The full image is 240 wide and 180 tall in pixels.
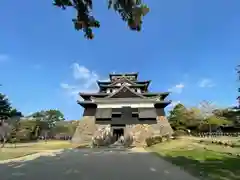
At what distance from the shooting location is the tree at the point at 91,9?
392cm

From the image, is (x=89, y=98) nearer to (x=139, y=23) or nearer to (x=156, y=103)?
(x=156, y=103)

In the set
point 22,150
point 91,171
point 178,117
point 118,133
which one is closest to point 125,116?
point 118,133

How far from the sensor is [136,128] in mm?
27547

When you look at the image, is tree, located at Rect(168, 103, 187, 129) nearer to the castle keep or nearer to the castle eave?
the castle keep

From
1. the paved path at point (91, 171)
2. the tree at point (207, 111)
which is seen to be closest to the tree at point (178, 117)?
the tree at point (207, 111)

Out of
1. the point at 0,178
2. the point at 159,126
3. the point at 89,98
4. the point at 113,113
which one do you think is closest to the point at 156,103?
the point at 159,126

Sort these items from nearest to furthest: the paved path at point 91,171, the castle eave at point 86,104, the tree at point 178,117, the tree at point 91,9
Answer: the tree at point 91,9 < the paved path at point 91,171 < the castle eave at point 86,104 < the tree at point 178,117

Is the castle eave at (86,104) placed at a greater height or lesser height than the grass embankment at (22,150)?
greater

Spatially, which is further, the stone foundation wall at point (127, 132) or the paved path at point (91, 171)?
the stone foundation wall at point (127, 132)

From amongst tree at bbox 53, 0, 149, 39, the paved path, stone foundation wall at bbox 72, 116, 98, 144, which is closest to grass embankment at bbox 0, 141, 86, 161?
stone foundation wall at bbox 72, 116, 98, 144

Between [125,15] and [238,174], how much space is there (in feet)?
19.5

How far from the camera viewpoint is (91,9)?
4441 millimetres

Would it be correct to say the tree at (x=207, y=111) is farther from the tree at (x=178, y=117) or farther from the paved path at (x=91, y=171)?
the paved path at (x=91, y=171)

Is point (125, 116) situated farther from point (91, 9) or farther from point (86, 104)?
point (91, 9)
